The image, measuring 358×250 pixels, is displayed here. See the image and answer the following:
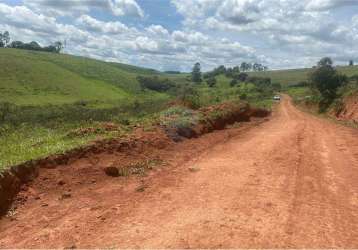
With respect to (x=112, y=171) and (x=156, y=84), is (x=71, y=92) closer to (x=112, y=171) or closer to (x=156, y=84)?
(x=156, y=84)

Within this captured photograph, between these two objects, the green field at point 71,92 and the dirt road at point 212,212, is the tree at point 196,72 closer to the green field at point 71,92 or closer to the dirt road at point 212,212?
the green field at point 71,92

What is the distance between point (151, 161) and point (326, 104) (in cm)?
3844

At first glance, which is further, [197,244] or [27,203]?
[27,203]

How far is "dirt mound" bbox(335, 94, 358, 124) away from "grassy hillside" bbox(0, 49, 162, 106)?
42.7 m

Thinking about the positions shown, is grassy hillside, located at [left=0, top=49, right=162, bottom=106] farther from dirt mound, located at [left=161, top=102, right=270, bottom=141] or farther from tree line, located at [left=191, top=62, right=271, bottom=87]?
dirt mound, located at [left=161, top=102, right=270, bottom=141]

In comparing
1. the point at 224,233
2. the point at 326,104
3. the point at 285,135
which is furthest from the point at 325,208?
the point at 326,104

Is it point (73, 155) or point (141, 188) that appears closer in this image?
point (141, 188)

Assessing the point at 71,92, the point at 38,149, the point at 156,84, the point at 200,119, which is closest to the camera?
the point at 38,149

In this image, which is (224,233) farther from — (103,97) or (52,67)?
(52,67)

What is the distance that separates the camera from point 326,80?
46.4 m

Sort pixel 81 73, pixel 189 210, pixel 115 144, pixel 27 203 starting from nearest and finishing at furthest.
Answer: pixel 189 210
pixel 27 203
pixel 115 144
pixel 81 73

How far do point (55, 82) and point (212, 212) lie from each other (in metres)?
79.8

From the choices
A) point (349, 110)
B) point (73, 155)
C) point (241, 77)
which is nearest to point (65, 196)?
point (73, 155)

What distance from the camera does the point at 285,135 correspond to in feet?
61.3
